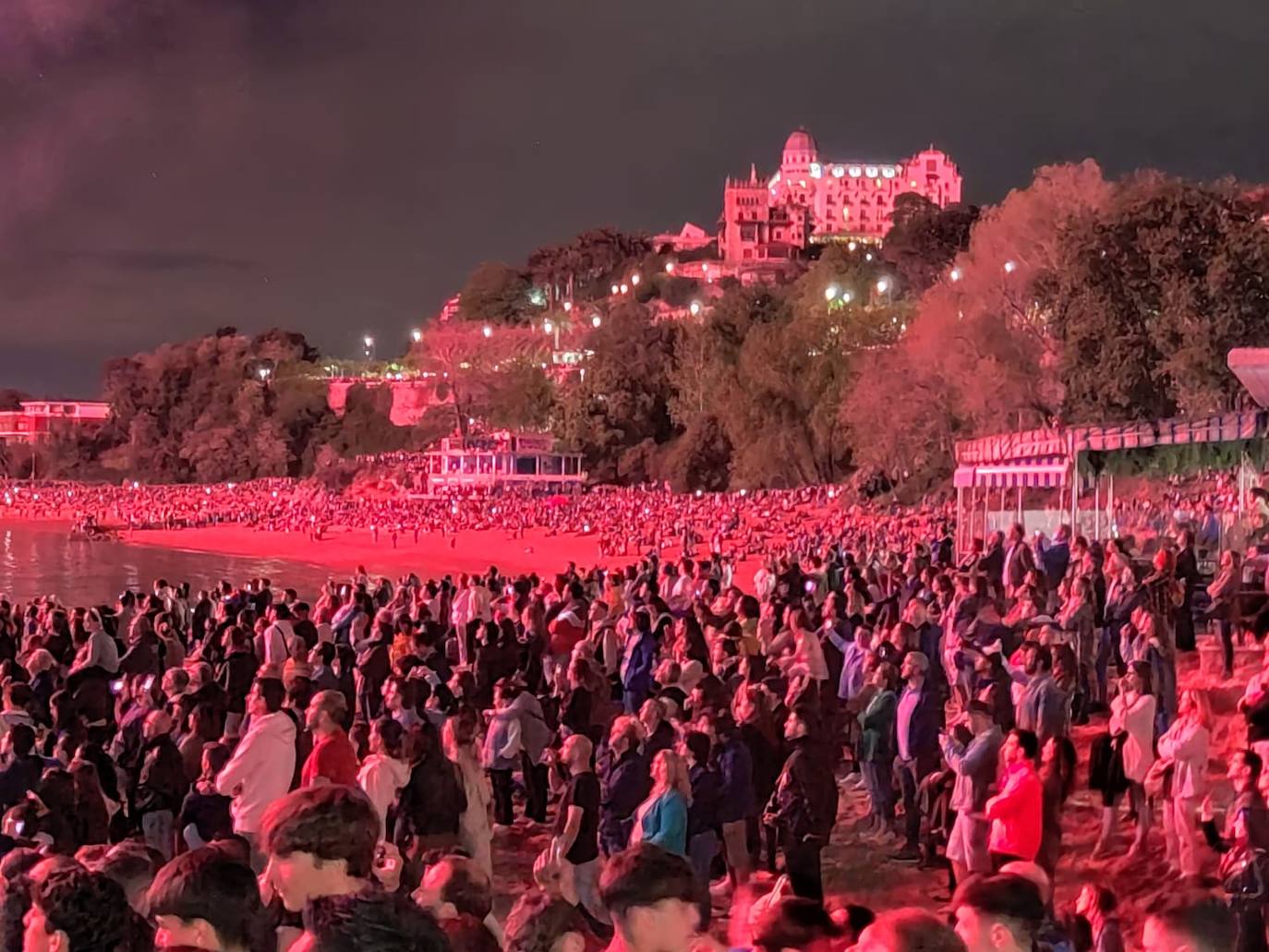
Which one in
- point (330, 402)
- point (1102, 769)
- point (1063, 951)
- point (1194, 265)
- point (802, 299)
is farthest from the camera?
point (330, 402)

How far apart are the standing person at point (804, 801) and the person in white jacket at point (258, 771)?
2.82 metres

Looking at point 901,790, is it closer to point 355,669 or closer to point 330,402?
point 355,669

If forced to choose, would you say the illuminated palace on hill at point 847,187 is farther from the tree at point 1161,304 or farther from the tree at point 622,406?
the tree at point 1161,304

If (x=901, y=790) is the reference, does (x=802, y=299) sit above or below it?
above

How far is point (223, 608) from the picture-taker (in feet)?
48.3

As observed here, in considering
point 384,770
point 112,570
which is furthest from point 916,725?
point 112,570

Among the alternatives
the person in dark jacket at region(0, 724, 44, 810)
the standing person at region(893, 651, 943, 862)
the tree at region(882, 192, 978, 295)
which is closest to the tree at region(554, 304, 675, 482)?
the tree at region(882, 192, 978, 295)

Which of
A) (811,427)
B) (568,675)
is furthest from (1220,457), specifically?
(811,427)

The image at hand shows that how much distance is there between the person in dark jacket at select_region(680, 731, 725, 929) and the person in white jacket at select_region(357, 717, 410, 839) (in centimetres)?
156

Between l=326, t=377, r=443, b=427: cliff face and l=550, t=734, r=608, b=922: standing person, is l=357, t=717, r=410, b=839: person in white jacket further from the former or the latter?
l=326, t=377, r=443, b=427: cliff face

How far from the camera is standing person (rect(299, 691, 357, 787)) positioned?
6.84 metres

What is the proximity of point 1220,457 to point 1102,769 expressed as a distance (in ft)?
35.0

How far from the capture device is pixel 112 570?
161 ft

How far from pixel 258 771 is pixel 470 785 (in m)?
1.17
